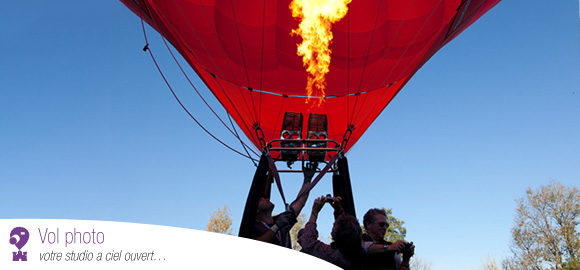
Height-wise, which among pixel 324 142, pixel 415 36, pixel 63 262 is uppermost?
pixel 415 36

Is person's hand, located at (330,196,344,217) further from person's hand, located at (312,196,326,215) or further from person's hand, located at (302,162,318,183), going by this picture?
person's hand, located at (302,162,318,183)

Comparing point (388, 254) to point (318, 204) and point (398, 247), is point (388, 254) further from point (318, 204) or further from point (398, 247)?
point (318, 204)

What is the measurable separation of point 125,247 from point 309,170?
73.8 inches

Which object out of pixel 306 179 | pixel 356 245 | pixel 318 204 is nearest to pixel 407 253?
pixel 356 245

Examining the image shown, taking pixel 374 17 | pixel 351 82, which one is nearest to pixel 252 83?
pixel 351 82

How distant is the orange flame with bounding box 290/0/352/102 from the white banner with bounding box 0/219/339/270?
3.60m

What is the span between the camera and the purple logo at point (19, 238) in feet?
12.7

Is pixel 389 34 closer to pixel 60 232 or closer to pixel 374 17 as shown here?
pixel 374 17

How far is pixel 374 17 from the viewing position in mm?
6250

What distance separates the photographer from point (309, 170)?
183 inches

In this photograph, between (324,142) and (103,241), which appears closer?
(103,241)

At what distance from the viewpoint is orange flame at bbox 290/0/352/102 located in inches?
243

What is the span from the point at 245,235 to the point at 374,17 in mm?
3988

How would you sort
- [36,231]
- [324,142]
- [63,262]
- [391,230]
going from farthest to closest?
1. [391,230]
2. [324,142]
3. [36,231]
4. [63,262]
